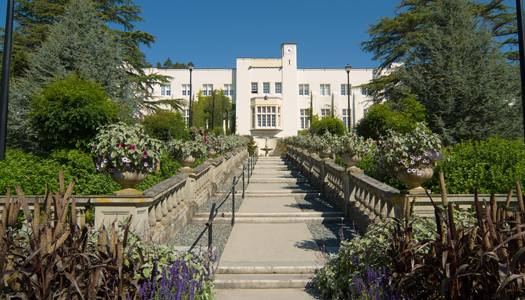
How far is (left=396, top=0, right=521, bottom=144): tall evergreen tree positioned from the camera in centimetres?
1491

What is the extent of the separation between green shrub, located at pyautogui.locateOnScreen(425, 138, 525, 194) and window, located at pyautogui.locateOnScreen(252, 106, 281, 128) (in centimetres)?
3631

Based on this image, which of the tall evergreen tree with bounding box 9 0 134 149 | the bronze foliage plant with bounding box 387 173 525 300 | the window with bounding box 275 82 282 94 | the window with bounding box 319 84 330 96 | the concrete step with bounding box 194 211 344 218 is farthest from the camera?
the window with bounding box 319 84 330 96

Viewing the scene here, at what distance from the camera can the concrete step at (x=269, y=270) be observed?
171 inches

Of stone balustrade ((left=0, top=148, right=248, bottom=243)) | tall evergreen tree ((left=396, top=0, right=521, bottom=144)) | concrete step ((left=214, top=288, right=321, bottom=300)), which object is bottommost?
concrete step ((left=214, top=288, right=321, bottom=300))

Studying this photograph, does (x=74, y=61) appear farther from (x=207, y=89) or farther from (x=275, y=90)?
(x=275, y=90)

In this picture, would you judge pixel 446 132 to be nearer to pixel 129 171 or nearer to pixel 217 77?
pixel 129 171

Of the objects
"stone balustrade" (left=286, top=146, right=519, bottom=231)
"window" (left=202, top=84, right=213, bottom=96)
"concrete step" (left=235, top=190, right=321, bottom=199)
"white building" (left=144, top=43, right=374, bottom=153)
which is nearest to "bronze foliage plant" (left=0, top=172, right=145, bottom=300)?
"stone balustrade" (left=286, top=146, right=519, bottom=231)

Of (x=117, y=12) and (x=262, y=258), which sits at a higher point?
(x=117, y=12)

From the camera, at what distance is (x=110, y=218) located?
4.44 meters

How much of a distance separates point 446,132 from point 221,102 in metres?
29.5

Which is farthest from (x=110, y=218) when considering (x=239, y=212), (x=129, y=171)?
(x=239, y=212)

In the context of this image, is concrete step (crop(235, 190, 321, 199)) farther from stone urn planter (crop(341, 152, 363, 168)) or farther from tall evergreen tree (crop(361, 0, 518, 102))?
tall evergreen tree (crop(361, 0, 518, 102))

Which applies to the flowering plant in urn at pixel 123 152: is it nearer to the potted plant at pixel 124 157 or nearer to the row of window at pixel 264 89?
the potted plant at pixel 124 157

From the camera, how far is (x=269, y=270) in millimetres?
4348
